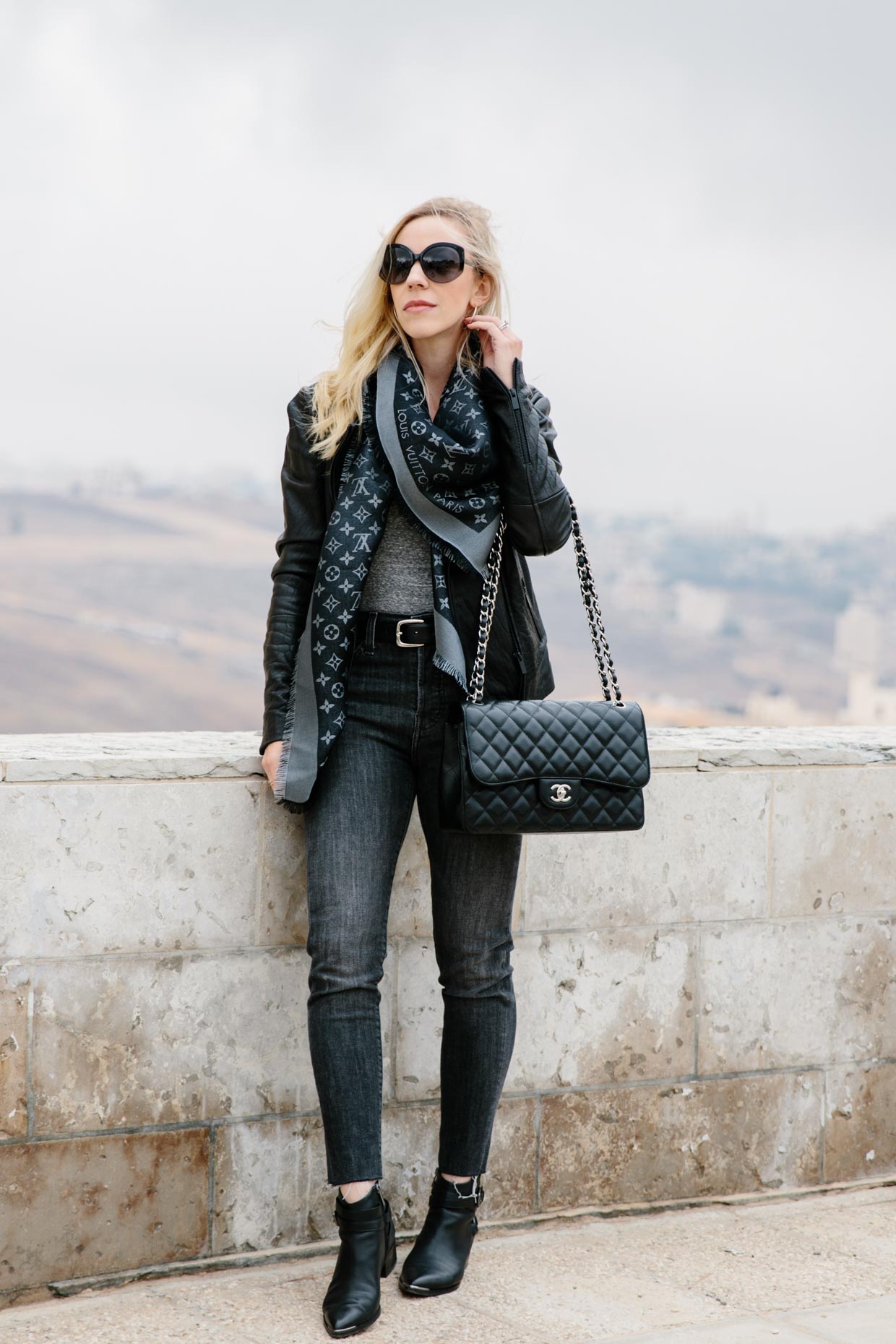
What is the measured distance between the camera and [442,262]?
2555 mm

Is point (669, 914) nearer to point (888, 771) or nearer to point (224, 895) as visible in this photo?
point (888, 771)

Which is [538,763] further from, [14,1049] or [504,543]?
[14,1049]

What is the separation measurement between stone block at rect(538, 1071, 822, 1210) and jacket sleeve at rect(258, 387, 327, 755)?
1.14 m

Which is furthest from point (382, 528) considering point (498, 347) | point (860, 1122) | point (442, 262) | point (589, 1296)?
point (860, 1122)

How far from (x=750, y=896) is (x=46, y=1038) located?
63.2 inches

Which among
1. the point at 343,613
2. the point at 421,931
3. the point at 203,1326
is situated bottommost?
the point at 203,1326

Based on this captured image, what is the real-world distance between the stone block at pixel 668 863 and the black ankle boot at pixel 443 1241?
59cm

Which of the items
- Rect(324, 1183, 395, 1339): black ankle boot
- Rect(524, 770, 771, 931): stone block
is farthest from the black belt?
Rect(324, 1183, 395, 1339): black ankle boot

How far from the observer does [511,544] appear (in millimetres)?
2637

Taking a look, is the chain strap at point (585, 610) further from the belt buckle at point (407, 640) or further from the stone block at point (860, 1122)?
the stone block at point (860, 1122)

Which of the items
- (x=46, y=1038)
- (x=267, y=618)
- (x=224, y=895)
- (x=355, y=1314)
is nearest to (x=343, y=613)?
(x=267, y=618)

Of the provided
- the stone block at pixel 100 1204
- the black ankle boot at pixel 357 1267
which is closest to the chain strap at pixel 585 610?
the black ankle boot at pixel 357 1267

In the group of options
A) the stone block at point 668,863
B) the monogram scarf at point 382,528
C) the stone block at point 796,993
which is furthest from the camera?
the stone block at point 796,993

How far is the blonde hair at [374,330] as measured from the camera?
259 centimetres
